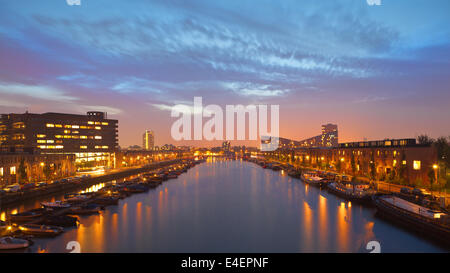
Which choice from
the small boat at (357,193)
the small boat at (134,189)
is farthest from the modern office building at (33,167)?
the small boat at (357,193)

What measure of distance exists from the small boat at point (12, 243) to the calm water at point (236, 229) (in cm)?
56

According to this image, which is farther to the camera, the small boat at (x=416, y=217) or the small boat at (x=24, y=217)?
the small boat at (x=24, y=217)

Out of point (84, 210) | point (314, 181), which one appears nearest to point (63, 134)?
point (84, 210)

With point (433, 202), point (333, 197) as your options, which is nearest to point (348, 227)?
point (433, 202)

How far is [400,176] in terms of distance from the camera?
28281mm

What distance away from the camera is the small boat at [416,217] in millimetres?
14328

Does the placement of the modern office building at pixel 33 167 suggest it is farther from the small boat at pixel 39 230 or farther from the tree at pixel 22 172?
the small boat at pixel 39 230

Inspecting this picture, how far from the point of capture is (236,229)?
60.6 ft

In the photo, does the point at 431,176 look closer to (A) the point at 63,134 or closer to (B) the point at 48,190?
(B) the point at 48,190

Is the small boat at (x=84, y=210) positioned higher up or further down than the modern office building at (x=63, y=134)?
further down

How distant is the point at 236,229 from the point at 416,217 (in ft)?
32.6

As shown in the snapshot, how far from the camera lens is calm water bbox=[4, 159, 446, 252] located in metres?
14.9

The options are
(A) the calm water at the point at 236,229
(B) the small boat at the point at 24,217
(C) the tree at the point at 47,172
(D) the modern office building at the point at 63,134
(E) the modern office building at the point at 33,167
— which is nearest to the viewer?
(A) the calm water at the point at 236,229
